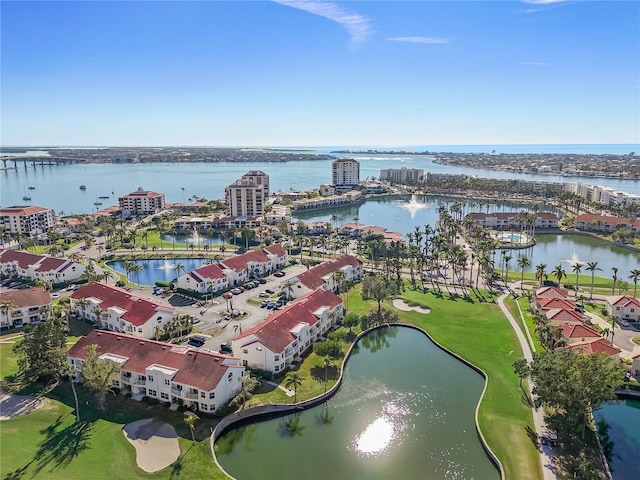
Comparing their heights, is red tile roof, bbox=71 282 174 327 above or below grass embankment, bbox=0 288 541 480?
above

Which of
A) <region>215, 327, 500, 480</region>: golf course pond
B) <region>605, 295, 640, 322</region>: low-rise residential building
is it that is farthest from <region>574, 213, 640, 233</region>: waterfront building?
<region>215, 327, 500, 480</region>: golf course pond

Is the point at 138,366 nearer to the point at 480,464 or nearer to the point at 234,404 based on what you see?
the point at 234,404

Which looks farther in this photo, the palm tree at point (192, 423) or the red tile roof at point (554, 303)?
the red tile roof at point (554, 303)

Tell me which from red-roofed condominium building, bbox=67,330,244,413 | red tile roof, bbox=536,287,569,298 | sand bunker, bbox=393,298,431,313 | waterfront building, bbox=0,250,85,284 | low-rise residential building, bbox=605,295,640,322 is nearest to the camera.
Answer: red-roofed condominium building, bbox=67,330,244,413

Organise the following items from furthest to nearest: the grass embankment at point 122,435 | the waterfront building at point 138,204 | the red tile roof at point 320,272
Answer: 1. the waterfront building at point 138,204
2. the red tile roof at point 320,272
3. the grass embankment at point 122,435

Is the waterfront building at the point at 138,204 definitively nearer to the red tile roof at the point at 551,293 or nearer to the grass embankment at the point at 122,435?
the grass embankment at the point at 122,435

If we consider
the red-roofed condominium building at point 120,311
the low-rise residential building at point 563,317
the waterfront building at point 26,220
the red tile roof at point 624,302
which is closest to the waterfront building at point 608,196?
the red tile roof at point 624,302

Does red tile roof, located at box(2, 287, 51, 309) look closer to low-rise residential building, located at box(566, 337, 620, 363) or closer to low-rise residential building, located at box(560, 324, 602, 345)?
low-rise residential building, located at box(566, 337, 620, 363)
